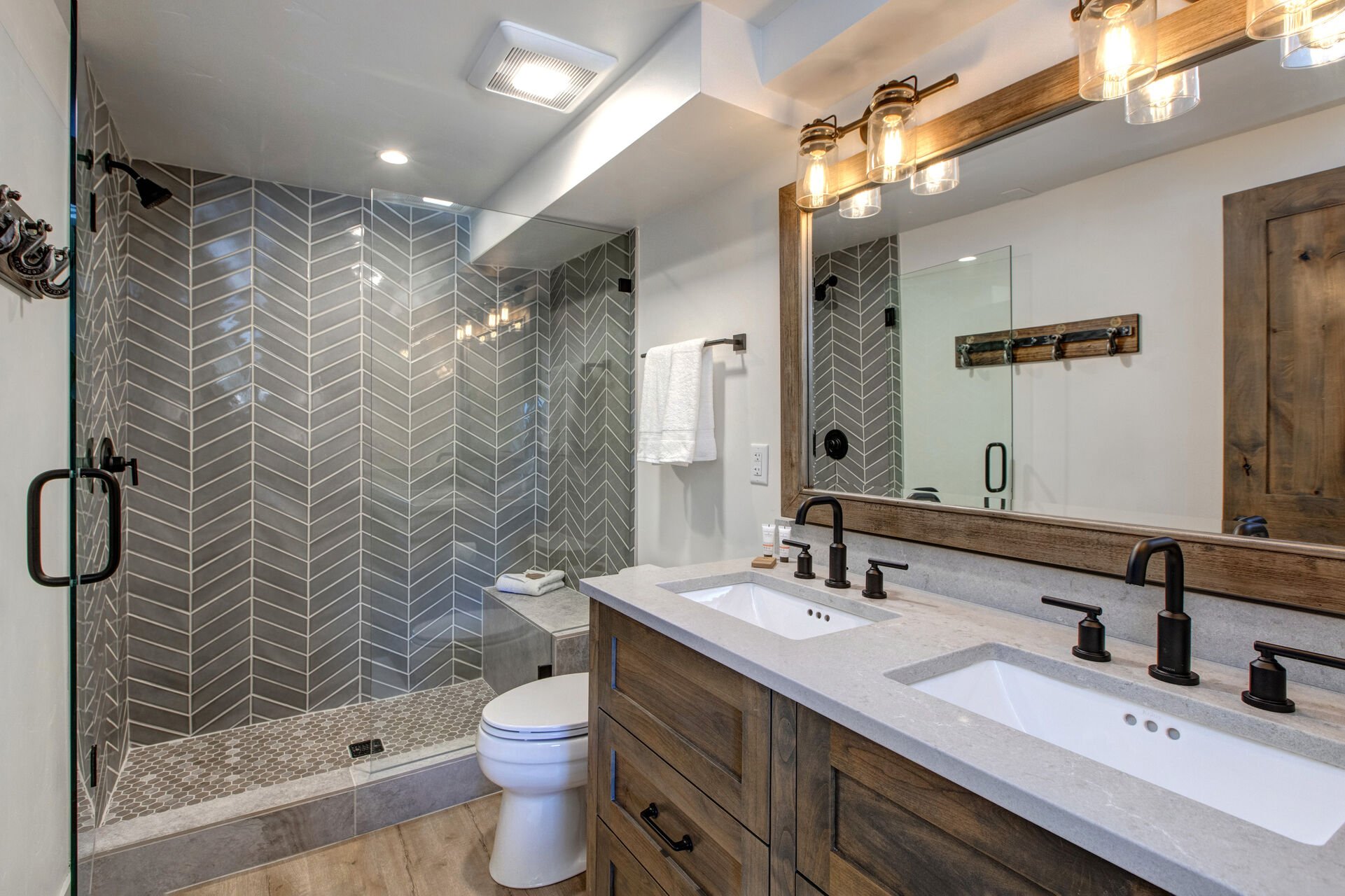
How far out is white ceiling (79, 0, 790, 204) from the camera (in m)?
1.64

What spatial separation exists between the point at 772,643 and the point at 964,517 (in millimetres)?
592

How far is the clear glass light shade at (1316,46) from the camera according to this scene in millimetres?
913

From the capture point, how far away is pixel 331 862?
6.60 feet

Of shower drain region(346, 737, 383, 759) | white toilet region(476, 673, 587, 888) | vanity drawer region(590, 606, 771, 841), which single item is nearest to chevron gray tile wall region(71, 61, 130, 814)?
shower drain region(346, 737, 383, 759)

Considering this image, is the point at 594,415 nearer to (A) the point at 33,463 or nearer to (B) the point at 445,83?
(B) the point at 445,83

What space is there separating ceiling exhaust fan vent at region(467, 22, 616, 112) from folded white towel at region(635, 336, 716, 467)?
0.87 meters

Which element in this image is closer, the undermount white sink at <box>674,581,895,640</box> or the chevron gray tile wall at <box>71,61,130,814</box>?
the undermount white sink at <box>674,581,895,640</box>

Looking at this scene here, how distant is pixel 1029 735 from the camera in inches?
30.8

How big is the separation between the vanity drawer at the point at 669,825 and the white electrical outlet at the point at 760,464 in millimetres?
875

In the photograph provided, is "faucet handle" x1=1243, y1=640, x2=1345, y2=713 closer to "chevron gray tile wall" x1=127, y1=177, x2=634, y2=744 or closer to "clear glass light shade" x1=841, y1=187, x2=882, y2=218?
"clear glass light shade" x1=841, y1=187, x2=882, y2=218

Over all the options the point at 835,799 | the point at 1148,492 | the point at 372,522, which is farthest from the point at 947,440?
the point at 372,522

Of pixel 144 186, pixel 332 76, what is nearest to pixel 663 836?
pixel 332 76

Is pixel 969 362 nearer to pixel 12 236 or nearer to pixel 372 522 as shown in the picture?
pixel 12 236

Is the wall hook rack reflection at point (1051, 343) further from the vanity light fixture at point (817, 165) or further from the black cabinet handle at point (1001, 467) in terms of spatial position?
the vanity light fixture at point (817, 165)
